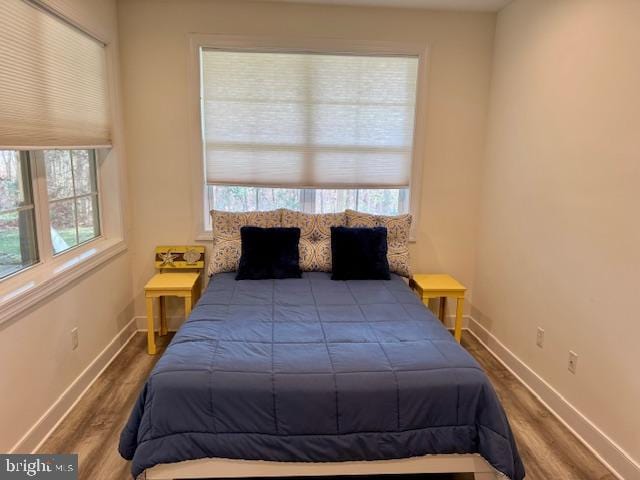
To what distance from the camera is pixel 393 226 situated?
3404 mm

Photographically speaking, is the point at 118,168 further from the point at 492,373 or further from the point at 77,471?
the point at 492,373

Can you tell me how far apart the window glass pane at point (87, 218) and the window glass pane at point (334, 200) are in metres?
1.73

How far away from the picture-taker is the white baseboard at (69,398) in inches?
84.4

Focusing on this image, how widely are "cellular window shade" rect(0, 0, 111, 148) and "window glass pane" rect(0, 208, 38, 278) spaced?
40cm

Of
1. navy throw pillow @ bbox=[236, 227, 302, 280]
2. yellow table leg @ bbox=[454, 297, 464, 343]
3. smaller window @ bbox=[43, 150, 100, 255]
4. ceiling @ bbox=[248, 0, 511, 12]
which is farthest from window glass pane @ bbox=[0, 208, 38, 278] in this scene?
yellow table leg @ bbox=[454, 297, 464, 343]

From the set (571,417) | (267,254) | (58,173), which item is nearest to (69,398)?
(58,173)

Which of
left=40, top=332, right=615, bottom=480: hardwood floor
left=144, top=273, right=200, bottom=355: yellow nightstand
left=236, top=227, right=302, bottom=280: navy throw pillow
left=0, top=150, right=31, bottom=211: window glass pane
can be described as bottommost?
left=40, top=332, right=615, bottom=480: hardwood floor

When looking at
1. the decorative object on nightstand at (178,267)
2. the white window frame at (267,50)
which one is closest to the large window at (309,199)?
the white window frame at (267,50)

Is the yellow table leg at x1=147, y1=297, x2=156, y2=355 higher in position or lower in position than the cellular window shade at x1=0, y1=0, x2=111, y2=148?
lower

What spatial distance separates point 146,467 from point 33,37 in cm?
217

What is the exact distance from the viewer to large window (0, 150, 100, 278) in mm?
2184

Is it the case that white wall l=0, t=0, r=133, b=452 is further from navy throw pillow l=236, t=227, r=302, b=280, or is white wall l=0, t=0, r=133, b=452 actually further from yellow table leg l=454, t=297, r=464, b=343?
yellow table leg l=454, t=297, r=464, b=343

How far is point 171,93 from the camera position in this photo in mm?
3357

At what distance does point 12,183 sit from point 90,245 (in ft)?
2.98
